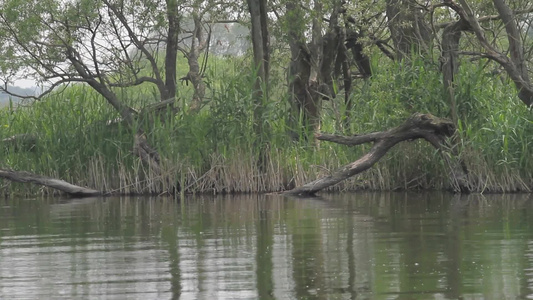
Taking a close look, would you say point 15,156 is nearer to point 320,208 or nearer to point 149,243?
point 320,208

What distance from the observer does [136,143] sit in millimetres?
18328

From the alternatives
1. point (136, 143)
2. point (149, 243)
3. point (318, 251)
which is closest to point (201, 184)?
point (136, 143)

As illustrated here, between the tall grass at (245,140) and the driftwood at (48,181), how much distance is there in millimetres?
359

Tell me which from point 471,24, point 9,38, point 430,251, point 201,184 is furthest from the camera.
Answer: point 9,38

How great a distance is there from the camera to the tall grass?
57.0 ft

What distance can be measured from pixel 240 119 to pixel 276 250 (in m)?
9.17

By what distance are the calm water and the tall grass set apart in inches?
90.0

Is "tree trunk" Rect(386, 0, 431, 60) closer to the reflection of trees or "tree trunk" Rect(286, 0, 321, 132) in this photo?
"tree trunk" Rect(286, 0, 321, 132)

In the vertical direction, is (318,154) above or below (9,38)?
below

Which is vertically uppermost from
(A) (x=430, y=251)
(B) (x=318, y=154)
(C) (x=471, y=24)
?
(C) (x=471, y=24)

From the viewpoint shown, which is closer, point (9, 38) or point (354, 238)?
point (354, 238)

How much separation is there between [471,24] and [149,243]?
329 inches

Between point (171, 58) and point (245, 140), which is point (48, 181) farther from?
point (171, 58)

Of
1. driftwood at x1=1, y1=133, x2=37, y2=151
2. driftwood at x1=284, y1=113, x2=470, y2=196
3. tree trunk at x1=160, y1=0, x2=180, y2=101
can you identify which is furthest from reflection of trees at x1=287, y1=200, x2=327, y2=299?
tree trunk at x1=160, y1=0, x2=180, y2=101
